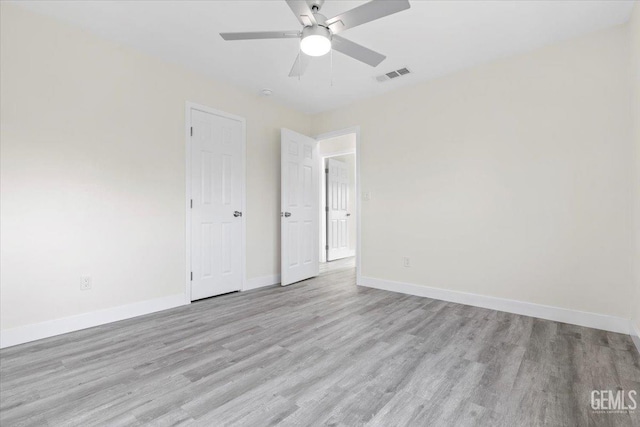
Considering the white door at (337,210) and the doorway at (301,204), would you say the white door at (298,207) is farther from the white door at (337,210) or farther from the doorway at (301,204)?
the white door at (337,210)

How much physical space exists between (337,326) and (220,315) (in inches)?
47.0

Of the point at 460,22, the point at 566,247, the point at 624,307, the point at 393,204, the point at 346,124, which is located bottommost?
the point at 624,307

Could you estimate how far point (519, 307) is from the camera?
2967 mm

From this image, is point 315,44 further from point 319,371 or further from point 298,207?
point 298,207

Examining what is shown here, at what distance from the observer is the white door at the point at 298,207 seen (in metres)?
4.20

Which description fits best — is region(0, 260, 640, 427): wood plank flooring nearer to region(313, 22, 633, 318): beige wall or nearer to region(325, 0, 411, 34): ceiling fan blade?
region(313, 22, 633, 318): beige wall

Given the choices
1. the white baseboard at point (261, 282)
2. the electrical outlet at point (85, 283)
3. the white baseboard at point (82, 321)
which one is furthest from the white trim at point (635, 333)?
the electrical outlet at point (85, 283)

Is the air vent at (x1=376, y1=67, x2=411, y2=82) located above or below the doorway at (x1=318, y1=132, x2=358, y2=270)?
above

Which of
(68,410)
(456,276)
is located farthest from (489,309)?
(68,410)

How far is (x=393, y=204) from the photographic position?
3.94 m

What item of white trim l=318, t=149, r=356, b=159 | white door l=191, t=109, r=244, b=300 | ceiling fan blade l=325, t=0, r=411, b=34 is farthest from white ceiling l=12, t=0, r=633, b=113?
white trim l=318, t=149, r=356, b=159

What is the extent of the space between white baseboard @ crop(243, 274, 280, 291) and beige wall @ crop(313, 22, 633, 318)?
4.63 feet

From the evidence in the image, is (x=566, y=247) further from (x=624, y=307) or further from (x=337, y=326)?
(x=337, y=326)

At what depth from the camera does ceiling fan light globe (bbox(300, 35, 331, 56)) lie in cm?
198
